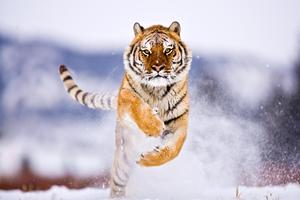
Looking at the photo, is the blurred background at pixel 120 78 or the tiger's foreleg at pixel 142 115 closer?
the tiger's foreleg at pixel 142 115

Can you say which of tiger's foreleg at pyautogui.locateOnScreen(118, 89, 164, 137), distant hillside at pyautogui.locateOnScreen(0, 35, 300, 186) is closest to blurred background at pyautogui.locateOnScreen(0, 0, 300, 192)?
distant hillside at pyautogui.locateOnScreen(0, 35, 300, 186)

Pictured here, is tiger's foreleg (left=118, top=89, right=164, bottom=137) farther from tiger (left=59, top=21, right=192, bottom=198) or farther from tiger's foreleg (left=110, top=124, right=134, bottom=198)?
tiger's foreleg (left=110, top=124, right=134, bottom=198)

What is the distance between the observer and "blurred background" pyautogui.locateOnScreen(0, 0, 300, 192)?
95.1 inches

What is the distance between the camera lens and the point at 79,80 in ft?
8.13

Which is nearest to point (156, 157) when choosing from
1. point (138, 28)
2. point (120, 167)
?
point (120, 167)

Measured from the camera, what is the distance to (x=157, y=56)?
90.3 inches

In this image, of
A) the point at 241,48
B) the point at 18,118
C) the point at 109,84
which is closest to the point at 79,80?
the point at 109,84

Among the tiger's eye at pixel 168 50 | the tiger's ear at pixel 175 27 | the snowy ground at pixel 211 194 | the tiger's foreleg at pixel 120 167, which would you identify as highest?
the tiger's ear at pixel 175 27

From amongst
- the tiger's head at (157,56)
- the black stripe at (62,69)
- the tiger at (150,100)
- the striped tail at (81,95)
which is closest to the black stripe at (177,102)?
the tiger at (150,100)

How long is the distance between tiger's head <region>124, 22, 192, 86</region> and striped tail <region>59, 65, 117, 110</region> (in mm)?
213

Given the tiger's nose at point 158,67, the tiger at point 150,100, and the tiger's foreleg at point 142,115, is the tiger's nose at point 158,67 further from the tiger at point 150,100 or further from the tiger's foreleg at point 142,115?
the tiger's foreleg at point 142,115

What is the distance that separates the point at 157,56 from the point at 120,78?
27 centimetres

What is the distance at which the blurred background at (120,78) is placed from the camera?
242 centimetres

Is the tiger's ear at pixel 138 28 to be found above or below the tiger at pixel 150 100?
above
